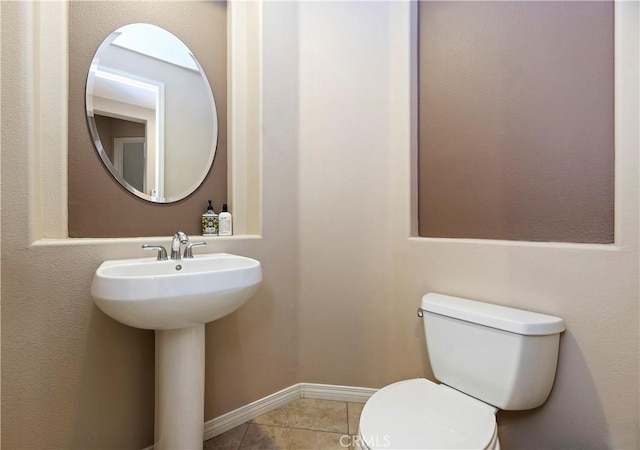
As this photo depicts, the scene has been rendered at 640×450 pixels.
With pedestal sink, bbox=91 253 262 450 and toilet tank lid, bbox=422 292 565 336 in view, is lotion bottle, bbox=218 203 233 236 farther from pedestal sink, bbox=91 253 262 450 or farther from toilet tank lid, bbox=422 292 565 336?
toilet tank lid, bbox=422 292 565 336

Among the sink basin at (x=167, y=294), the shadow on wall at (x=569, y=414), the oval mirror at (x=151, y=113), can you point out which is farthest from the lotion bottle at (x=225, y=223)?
the shadow on wall at (x=569, y=414)

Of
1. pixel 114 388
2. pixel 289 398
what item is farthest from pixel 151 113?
pixel 289 398

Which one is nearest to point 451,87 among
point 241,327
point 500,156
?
point 500,156

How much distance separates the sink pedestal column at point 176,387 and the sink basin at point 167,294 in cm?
16

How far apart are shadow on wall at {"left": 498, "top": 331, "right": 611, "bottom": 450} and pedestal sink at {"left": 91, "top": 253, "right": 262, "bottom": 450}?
112 centimetres

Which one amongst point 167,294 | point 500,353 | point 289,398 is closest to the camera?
point 167,294

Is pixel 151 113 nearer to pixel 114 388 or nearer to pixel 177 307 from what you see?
pixel 177 307

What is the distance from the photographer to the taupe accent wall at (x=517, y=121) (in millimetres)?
1111

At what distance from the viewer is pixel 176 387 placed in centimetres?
105

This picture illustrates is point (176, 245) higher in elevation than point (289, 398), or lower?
higher

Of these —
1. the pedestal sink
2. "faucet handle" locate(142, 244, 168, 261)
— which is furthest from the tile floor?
"faucet handle" locate(142, 244, 168, 261)

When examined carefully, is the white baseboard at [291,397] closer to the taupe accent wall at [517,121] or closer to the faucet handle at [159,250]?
the faucet handle at [159,250]

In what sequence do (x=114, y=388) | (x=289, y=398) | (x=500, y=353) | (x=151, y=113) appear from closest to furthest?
(x=500, y=353), (x=114, y=388), (x=151, y=113), (x=289, y=398)

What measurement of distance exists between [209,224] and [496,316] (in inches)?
49.6
